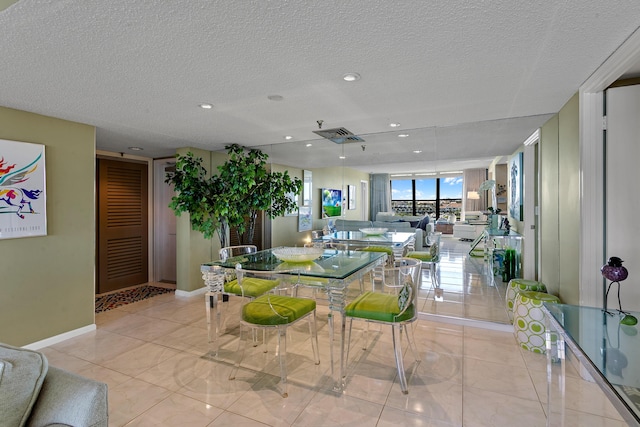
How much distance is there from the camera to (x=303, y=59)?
184 cm

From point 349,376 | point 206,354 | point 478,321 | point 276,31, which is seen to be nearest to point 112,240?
point 206,354

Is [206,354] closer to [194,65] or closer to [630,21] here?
[194,65]

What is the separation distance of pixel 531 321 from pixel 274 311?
2242 millimetres

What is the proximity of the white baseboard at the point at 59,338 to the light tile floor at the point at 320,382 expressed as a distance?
0.23ft

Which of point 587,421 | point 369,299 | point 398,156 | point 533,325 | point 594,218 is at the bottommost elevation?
point 587,421

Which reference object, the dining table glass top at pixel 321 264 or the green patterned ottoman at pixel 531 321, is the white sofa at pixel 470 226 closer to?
the green patterned ottoman at pixel 531 321

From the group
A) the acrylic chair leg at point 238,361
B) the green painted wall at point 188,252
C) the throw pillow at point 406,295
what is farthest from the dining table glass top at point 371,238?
the green painted wall at point 188,252

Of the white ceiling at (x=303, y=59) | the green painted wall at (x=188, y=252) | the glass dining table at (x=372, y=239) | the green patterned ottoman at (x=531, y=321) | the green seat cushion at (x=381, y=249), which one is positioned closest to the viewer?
the white ceiling at (x=303, y=59)

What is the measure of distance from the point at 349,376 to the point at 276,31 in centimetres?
237

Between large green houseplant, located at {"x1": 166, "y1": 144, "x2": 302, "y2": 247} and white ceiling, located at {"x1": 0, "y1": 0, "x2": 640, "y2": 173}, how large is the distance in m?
1.02

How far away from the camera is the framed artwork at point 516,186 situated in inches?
158

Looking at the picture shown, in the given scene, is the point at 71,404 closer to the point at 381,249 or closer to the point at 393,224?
the point at 381,249

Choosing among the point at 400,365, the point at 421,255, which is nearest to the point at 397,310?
the point at 400,365

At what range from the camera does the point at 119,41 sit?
162 cm
